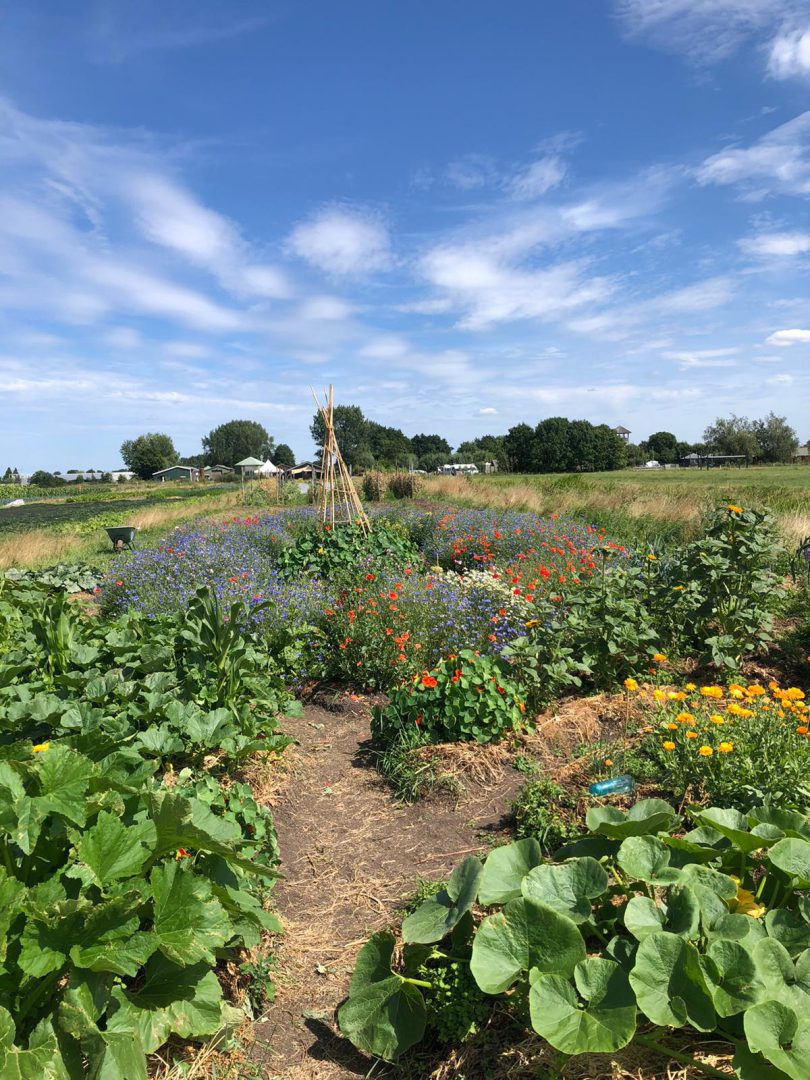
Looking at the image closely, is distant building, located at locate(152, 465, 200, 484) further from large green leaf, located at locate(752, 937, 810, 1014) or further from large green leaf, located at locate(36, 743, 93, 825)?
large green leaf, located at locate(752, 937, 810, 1014)

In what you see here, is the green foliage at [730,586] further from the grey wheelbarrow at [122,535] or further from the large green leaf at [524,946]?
the grey wheelbarrow at [122,535]

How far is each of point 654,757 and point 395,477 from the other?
17575 millimetres

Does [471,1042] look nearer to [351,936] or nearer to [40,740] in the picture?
[351,936]

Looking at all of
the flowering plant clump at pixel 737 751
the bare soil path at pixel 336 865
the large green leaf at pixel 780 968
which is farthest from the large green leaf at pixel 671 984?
the flowering plant clump at pixel 737 751

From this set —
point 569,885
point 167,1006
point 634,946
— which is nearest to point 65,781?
point 167,1006

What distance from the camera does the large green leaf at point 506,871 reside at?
192cm

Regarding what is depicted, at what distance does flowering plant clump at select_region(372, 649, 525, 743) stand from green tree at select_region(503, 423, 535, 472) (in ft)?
241

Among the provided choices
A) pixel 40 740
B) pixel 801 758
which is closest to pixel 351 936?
pixel 40 740

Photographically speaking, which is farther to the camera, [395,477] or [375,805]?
[395,477]

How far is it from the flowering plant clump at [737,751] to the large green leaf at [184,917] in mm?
1882

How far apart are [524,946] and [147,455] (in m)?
95.1

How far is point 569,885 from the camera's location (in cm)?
183

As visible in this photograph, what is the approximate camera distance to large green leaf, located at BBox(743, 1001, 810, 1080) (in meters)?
1.36

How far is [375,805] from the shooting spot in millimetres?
3443
